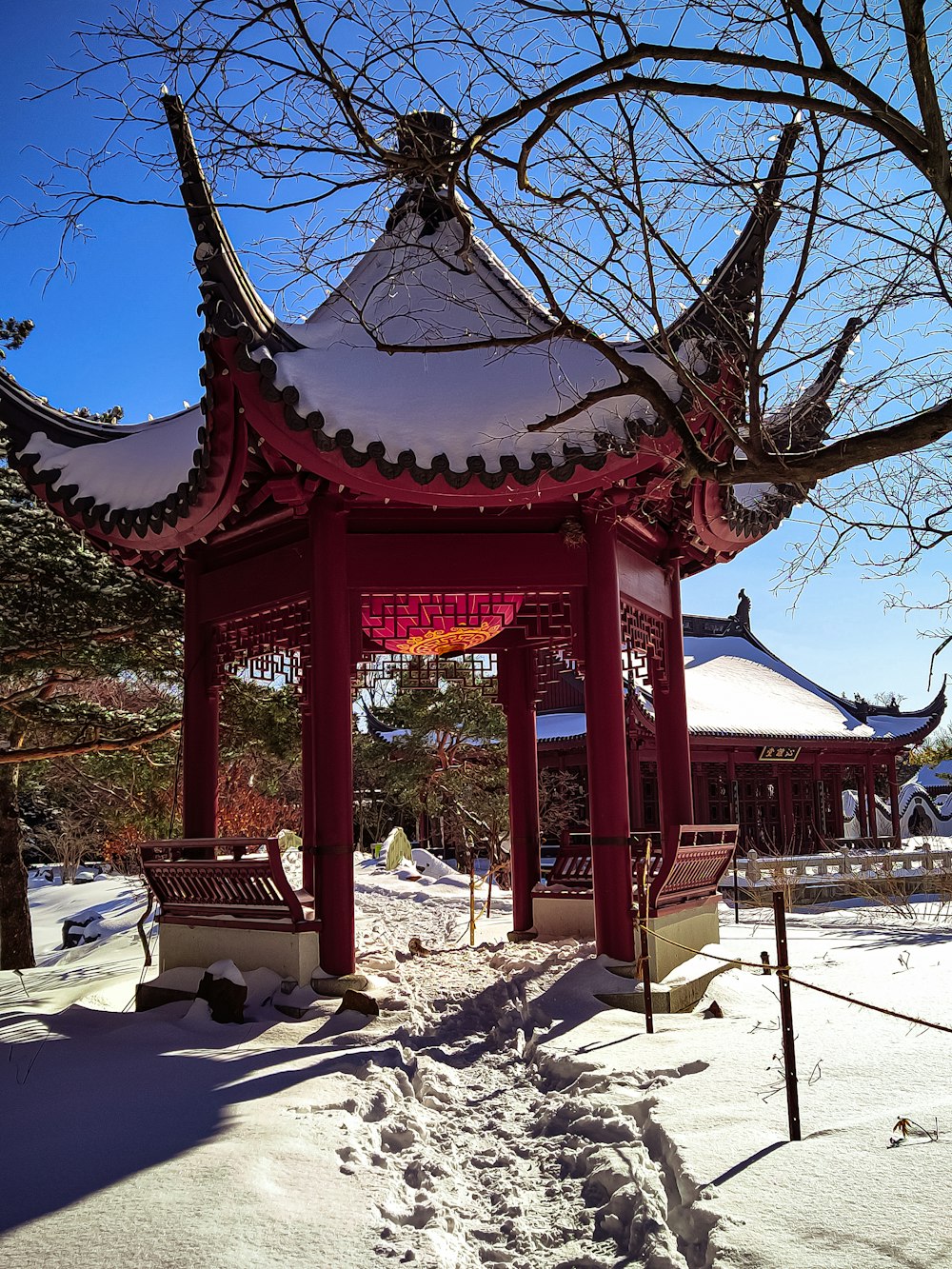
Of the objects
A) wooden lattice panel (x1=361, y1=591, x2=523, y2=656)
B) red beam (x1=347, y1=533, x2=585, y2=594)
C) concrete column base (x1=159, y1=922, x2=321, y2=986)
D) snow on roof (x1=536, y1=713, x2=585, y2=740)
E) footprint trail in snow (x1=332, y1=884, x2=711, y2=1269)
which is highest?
red beam (x1=347, y1=533, x2=585, y2=594)

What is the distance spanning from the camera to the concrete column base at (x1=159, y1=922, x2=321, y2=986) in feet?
24.1

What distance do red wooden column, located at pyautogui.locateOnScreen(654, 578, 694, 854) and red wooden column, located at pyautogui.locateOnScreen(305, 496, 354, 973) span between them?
10.9 ft

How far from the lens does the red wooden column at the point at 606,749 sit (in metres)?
7.67

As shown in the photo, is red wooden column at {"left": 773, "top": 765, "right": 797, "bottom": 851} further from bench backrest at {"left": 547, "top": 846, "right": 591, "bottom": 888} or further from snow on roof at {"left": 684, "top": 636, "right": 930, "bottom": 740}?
bench backrest at {"left": 547, "top": 846, "right": 591, "bottom": 888}

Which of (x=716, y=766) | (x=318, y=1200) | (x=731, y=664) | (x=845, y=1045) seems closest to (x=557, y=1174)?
(x=318, y=1200)

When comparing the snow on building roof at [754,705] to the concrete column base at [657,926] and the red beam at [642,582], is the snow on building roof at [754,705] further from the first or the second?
the red beam at [642,582]

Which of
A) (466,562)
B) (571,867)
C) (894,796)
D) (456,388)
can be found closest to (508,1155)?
(466,562)

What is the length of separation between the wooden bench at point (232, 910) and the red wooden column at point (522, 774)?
3.08 meters

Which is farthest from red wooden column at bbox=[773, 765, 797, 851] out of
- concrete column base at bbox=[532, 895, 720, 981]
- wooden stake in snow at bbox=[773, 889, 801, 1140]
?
wooden stake in snow at bbox=[773, 889, 801, 1140]

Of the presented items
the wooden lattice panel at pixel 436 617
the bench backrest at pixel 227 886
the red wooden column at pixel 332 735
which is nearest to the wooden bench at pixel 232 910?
the bench backrest at pixel 227 886

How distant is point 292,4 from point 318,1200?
4213mm

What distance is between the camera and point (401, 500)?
24.2 ft

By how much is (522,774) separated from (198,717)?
3693 millimetres

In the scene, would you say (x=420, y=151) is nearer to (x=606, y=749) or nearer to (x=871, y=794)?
(x=606, y=749)
